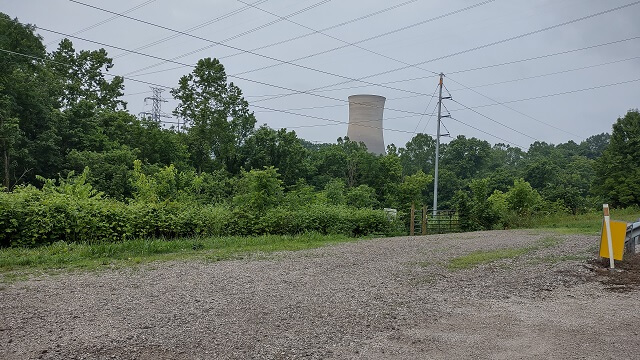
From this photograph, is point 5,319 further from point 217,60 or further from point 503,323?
point 217,60

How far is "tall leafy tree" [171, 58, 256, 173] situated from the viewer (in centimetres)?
3834

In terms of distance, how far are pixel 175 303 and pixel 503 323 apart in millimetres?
3462

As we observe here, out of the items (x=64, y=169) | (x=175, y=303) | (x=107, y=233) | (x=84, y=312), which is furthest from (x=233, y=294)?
(x=64, y=169)

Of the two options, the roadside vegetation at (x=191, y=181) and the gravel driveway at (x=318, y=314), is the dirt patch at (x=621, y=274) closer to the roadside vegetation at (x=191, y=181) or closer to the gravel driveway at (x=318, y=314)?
the gravel driveway at (x=318, y=314)

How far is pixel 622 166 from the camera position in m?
35.2

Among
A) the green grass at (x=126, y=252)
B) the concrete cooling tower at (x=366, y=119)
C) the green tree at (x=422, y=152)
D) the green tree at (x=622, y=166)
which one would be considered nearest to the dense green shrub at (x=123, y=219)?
the green grass at (x=126, y=252)

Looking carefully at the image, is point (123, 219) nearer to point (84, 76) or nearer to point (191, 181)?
point (191, 181)

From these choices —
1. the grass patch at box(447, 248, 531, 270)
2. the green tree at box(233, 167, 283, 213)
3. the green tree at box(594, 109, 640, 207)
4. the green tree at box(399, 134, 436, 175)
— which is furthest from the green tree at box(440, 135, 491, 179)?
the grass patch at box(447, 248, 531, 270)

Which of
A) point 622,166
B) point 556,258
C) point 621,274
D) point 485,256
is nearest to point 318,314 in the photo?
point 621,274

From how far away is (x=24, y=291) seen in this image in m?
6.00

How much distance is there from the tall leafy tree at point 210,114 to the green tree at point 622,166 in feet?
91.4

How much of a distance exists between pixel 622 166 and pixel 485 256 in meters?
31.4

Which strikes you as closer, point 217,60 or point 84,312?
point 84,312

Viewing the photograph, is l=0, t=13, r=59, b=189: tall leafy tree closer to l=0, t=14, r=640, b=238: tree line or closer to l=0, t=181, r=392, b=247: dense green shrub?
l=0, t=14, r=640, b=238: tree line
